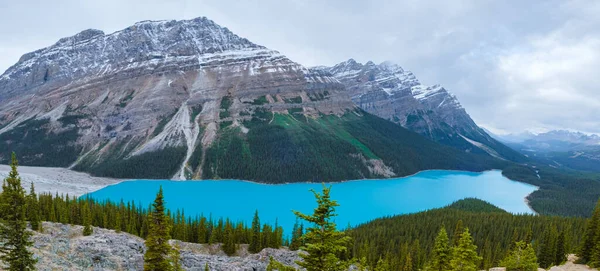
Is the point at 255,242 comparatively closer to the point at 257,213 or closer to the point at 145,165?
the point at 257,213

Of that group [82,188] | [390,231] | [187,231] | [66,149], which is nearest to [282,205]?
[390,231]

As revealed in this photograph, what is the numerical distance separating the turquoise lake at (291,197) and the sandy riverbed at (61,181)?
23.0ft

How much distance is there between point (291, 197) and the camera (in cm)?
13575

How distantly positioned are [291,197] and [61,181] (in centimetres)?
9607

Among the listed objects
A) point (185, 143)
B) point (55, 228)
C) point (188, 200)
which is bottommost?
point (188, 200)

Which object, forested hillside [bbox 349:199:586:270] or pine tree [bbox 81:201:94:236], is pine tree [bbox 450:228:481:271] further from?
pine tree [bbox 81:201:94:236]

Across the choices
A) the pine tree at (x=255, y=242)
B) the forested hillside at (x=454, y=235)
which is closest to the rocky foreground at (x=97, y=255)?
the pine tree at (x=255, y=242)

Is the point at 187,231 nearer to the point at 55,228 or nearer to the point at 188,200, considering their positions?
the point at 55,228

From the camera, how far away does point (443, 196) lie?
156 meters

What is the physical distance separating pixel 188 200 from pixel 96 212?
57.2 m

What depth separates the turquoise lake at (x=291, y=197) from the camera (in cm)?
10934

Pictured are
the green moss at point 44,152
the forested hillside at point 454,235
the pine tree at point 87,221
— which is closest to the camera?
the pine tree at point 87,221

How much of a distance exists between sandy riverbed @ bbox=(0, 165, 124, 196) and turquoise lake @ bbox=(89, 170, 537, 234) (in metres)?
7.02

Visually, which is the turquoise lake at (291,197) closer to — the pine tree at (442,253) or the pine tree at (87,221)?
the pine tree at (87,221)
